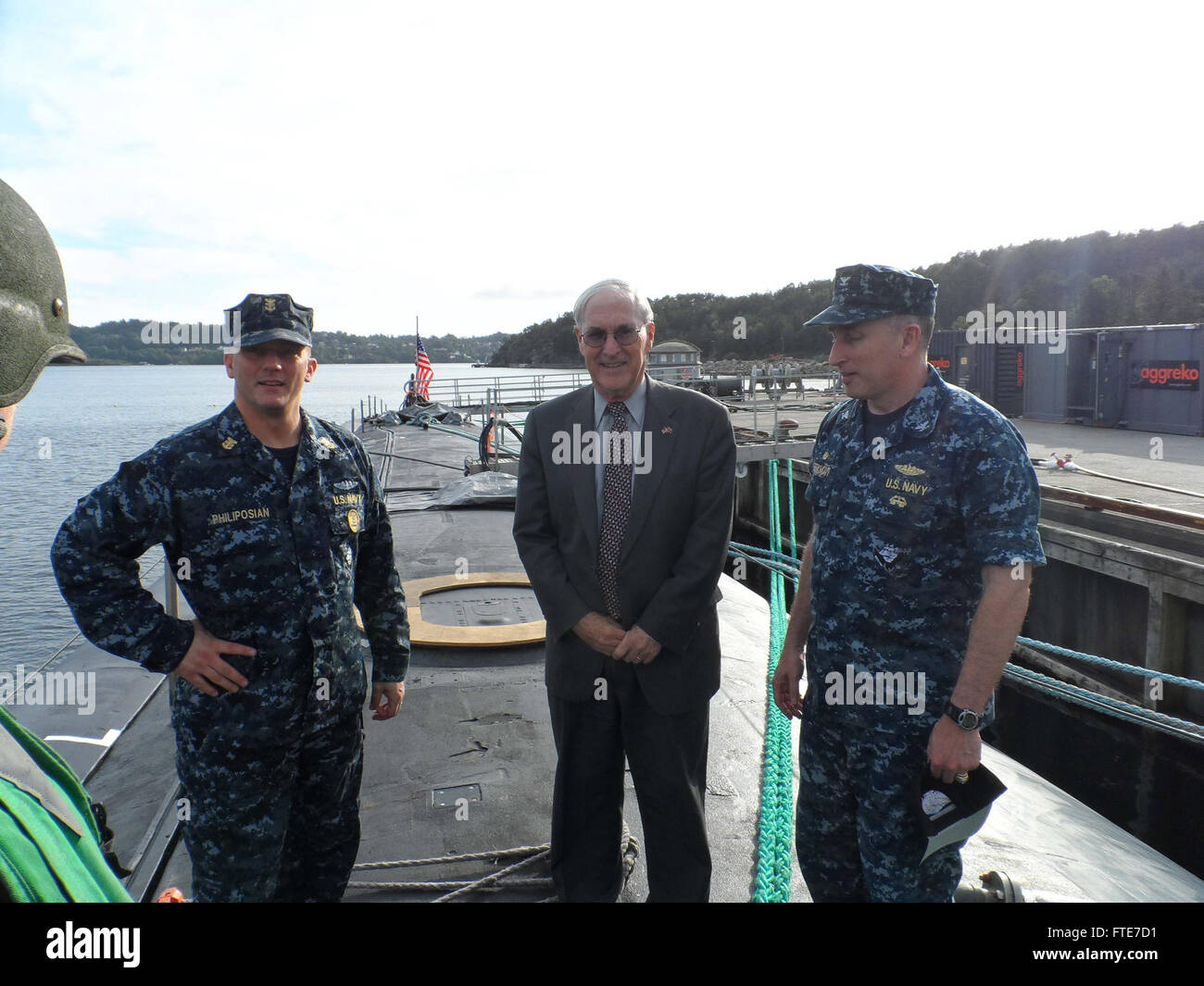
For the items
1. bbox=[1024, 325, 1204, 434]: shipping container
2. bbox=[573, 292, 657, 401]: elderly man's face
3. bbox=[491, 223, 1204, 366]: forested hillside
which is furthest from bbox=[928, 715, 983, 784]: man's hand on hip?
bbox=[491, 223, 1204, 366]: forested hillside

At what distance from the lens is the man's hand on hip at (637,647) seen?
3.16 m

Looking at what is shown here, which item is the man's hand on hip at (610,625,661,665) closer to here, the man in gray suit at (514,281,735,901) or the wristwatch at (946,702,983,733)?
the man in gray suit at (514,281,735,901)

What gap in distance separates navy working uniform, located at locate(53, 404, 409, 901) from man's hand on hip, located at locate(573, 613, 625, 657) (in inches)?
34.3

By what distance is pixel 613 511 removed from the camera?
336 centimetres

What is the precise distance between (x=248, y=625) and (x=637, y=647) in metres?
1.42

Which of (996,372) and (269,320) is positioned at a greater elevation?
(996,372)

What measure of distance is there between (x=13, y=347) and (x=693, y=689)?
256 centimetres

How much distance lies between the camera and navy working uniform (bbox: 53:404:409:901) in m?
2.71

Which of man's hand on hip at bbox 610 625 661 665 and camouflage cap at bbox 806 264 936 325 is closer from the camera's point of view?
camouflage cap at bbox 806 264 936 325

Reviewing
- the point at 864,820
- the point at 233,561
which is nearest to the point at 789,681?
the point at 864,820

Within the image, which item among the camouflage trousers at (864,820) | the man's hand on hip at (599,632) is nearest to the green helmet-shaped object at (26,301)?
the man's hand on hip at (599,632)

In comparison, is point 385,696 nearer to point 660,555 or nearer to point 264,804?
point 264,804
